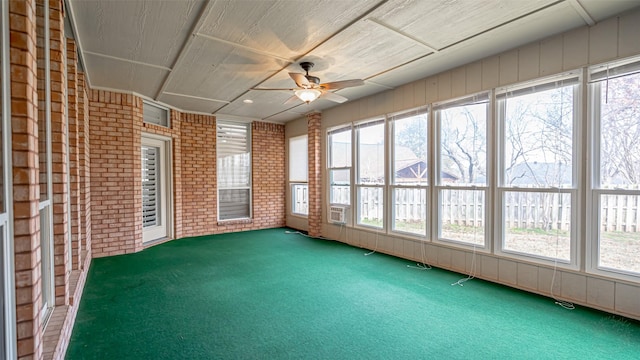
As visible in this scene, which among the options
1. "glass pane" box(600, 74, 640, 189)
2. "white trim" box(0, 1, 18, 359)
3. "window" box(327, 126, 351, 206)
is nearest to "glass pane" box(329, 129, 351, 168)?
"window" box(327, 126, 351, 206)

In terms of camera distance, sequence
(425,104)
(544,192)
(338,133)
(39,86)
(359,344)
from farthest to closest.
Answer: (338,133)
(425,104)
(544,192)
(359,344)
(39,86)

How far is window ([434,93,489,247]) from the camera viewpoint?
3.85 metres

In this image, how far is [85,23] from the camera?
277 centimetres

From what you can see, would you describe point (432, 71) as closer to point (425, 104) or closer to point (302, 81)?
point (425, 104)

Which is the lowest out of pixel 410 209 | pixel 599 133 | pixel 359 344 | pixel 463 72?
pixel 359 344

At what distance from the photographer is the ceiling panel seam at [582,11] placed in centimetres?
252

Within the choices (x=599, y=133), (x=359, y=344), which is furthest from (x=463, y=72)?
(x=359, y=344)

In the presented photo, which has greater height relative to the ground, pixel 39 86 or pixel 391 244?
pixel 39 86

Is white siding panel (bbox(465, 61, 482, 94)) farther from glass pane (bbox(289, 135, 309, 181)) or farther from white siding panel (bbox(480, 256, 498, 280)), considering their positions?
glass pane (bbox(289, 135, 309, 181))

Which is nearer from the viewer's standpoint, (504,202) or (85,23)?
(85,23)

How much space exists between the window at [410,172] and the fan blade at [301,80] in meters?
1.97

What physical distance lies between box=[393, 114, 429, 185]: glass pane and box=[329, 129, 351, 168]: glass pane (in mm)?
1126

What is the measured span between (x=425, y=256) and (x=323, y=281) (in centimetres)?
169

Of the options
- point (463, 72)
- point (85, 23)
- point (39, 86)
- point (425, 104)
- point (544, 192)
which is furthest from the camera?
point (425, 104)
